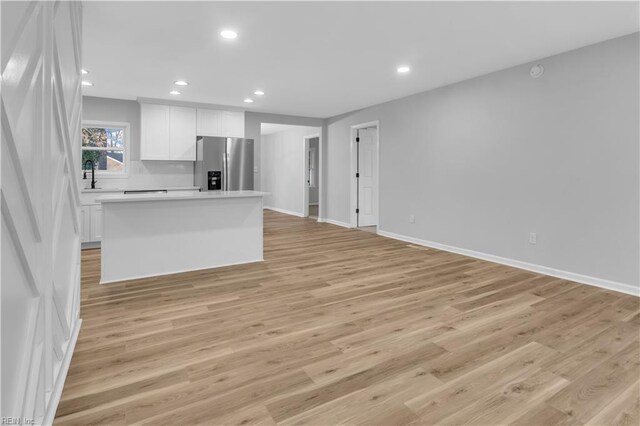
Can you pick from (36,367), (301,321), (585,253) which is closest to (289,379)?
(301,321)

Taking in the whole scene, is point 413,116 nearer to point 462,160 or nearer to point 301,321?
point 462,160

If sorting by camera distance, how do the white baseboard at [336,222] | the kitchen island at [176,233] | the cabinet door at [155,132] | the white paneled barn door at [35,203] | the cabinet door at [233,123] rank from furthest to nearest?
1. the white baseboard at [336,222]
2. the cabinet door at [233,123]
3. the cabinet door at [155,132]
4. the kitchen island at [176,233]
5. the white paneled barn door at [35,203]

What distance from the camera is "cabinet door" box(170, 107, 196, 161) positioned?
20.5 feet

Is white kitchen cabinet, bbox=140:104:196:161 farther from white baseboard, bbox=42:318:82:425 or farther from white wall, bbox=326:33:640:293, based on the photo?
white baseboard, bbox=42:318:82:425

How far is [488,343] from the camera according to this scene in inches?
91.6

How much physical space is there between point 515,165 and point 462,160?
790 millimetres

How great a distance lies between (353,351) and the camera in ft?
7.25

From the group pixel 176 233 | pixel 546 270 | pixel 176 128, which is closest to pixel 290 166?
pixel 176 128

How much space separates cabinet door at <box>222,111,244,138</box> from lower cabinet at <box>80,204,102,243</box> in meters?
2.56

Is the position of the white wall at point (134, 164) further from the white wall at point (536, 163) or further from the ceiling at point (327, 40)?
the white wall at point (536, 163)

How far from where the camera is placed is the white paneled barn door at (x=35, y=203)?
1.02m

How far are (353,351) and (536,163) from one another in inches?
130

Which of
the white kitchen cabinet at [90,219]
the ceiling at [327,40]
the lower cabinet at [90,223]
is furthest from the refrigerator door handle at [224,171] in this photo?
the lower cabinet at [90,223]

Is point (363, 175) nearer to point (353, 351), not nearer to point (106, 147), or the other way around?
point (106, 147)
